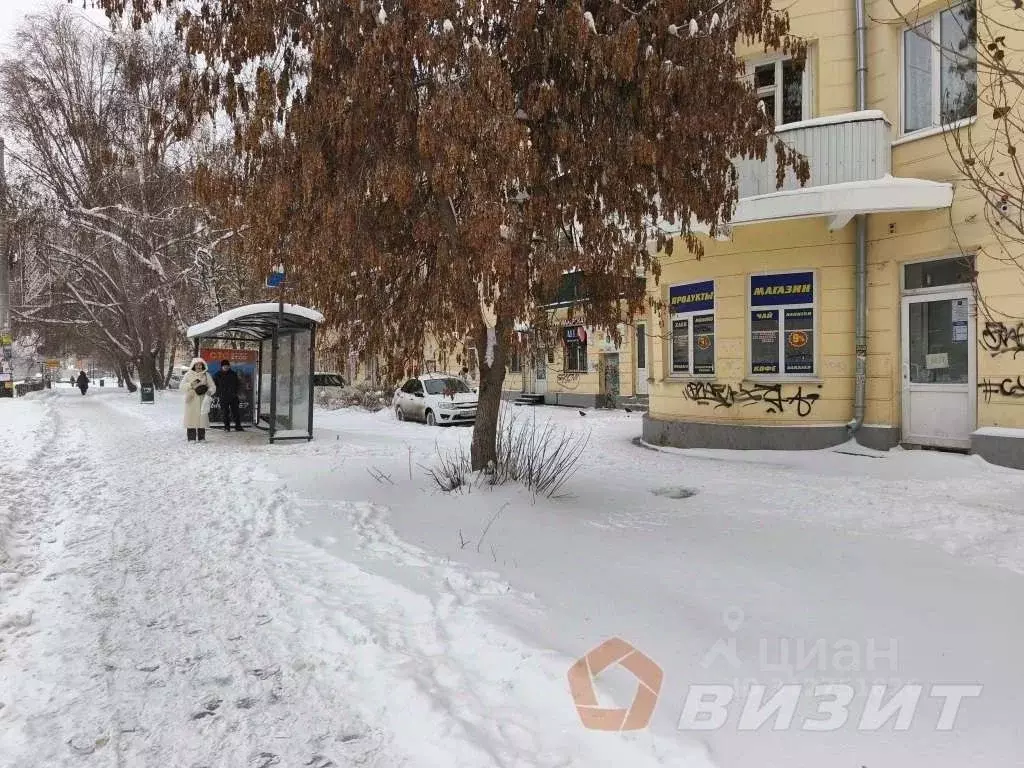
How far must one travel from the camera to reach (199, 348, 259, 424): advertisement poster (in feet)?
52.1

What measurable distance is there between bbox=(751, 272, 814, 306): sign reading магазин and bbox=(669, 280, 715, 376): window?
29.9 inches

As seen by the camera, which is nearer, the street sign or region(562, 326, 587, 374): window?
the street sign

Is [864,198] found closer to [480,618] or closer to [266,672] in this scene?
[480,618]

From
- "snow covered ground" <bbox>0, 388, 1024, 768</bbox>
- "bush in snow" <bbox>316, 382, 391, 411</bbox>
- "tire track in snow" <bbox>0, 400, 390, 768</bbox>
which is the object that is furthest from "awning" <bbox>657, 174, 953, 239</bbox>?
"bush in snow" <bbox>316, 382, 391, 411</bbox>

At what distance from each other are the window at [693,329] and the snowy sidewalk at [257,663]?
25.7 ft

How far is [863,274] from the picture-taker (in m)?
10.8

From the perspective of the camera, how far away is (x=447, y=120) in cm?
513

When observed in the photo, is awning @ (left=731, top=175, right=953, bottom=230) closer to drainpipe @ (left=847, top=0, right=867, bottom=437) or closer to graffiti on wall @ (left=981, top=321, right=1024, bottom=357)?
drainpipe @ (left=847, top=0, right=867, bottom=437)

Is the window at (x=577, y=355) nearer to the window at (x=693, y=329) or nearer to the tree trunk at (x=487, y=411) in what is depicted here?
the window at (x=693, y=329)

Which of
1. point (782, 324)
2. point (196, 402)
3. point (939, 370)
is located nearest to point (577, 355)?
point (782, 324)

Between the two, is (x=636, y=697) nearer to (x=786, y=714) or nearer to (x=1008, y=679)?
(x=786, y=714)

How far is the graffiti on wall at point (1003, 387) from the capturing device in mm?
9133

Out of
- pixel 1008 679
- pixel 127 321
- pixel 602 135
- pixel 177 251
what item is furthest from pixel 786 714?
pixel 127 321

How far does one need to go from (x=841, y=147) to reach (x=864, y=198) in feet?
→ 3.42
